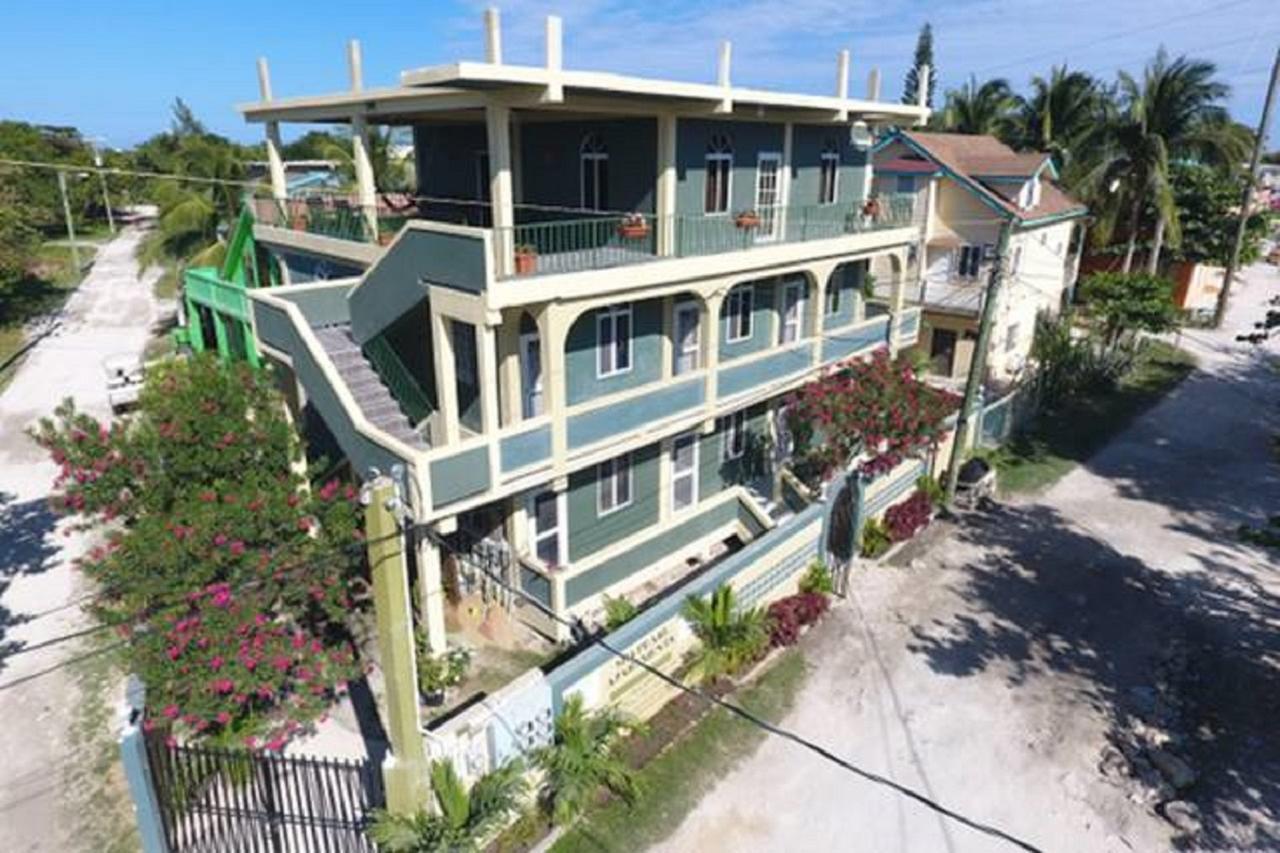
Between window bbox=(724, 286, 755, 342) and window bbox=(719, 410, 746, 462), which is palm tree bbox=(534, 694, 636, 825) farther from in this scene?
window bbox=(724, 286, 755, 342)

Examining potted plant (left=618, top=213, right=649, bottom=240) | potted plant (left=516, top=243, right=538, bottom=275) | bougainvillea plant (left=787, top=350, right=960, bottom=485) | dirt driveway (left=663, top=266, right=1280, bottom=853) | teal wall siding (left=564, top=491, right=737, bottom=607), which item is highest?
potted plant (left=618, top=213, right=649, bottom=240)

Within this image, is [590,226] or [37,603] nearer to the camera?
[590,226]

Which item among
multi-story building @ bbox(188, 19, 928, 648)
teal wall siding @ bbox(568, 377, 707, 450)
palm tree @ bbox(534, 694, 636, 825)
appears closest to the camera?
palm tree @ bbox(534, 694, 636, 825)

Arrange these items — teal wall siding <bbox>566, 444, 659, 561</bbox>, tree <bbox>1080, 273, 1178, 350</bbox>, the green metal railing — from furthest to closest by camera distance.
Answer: tree <bbox>1080, 273, 1178, 350</bbox>, teal wall siding <bbox>566, 444, 659, 561</bbox>, the green metal railing

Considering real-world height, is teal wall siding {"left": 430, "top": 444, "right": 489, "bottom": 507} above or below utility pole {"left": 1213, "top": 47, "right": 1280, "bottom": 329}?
below

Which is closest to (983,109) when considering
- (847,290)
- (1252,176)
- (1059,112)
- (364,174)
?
(1059,112)

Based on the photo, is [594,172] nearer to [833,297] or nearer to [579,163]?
[579,163]

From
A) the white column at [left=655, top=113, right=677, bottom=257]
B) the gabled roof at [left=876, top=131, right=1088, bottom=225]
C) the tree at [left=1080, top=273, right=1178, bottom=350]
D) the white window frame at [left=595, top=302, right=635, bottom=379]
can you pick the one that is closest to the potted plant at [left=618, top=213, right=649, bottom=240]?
the white column at [left=655, top=113, right=677, bottom=257]

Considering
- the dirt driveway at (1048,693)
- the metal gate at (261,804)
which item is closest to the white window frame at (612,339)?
the dirt driveway at (1048,693)
